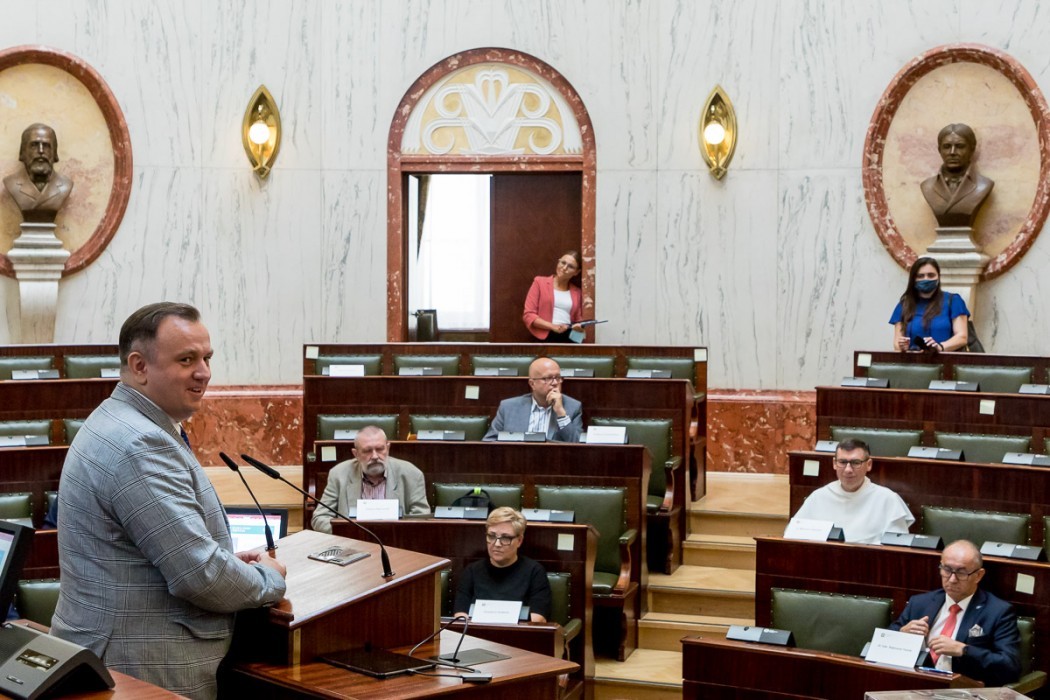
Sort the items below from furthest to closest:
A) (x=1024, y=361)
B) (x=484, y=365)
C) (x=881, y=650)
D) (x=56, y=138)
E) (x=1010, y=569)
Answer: (x=56, y=138)
(x=484, y=365)
(x=1024, y=361)
(x=1010, y=569)
(x=881, y=650)

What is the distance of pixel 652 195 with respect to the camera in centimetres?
702

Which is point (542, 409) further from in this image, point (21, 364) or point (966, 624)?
point (21, 364)

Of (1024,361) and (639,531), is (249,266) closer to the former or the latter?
(639,531)

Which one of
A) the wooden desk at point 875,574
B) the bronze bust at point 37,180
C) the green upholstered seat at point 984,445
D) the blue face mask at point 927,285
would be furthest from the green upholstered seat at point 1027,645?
the bronze bust at point 37,180

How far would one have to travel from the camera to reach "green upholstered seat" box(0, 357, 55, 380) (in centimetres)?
580

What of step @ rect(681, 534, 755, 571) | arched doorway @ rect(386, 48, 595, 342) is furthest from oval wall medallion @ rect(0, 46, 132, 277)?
step @ rect(681, 534, 755, 571)

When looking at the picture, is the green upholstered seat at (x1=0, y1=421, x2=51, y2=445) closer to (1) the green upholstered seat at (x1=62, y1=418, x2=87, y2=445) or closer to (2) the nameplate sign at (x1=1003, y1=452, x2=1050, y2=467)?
(1) the green upholstered seat at (x1=62, y1=418, x2=87, y2=445)

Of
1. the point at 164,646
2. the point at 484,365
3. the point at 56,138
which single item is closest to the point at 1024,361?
the point at 484,365

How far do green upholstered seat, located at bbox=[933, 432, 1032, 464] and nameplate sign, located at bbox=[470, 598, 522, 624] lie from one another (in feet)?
6.60

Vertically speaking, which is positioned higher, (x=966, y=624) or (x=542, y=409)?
(x=542, y=409)

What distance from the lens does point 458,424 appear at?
5.59 meters

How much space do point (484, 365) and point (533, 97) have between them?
1.78 meters

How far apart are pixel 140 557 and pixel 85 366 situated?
4231 millimetres

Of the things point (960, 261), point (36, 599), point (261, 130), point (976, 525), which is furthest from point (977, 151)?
point (36, 599)
